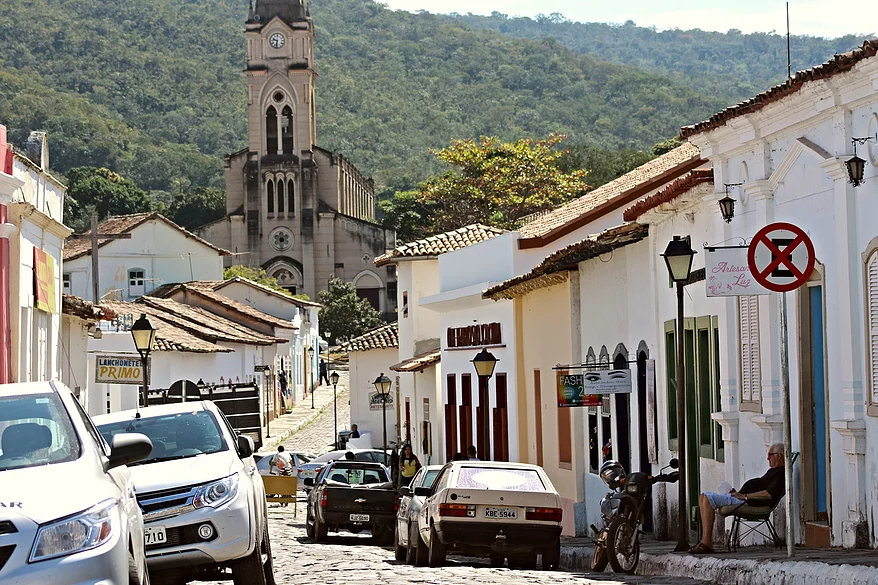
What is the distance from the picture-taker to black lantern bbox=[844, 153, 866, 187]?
12000 mm

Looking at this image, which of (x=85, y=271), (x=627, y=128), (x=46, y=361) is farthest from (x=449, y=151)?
(x=627, y=128)

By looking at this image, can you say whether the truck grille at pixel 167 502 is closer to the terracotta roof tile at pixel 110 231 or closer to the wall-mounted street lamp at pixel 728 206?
the wall-mounted street lamp at pixel 728 206

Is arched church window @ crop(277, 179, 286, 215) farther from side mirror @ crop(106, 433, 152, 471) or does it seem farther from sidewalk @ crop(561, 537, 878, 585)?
side mirror @ crop(106, 433, 152, 471)

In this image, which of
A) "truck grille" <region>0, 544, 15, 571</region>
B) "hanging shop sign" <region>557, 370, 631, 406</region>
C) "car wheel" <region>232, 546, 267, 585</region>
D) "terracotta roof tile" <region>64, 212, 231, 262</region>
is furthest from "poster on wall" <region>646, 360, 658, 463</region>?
"terracotta roof tile" <region>64, 212, 231, 262</region>

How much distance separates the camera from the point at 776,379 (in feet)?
47.2

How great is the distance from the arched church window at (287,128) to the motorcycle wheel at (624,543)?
96.8 m

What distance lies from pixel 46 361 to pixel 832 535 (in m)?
19.0

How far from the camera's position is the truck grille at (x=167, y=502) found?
35.2ft

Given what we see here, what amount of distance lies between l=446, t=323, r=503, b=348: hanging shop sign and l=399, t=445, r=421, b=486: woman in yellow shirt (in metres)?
2.84

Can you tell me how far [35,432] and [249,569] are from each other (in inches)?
137

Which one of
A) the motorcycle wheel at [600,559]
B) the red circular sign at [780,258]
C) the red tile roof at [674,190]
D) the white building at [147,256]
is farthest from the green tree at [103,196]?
the red circular sign at [780,258]

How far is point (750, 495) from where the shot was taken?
13.4 m

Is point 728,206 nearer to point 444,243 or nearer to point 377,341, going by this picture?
point 444,243

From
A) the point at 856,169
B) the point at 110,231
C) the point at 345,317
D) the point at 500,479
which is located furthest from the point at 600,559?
the point at 345,317
